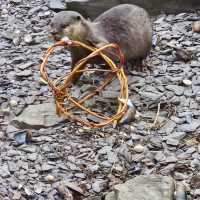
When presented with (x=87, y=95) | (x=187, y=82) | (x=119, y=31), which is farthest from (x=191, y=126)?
(x=119, y=31)

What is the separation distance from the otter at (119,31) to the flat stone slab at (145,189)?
123 cm

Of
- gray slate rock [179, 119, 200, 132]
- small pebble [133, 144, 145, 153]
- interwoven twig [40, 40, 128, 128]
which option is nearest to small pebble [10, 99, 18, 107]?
interwoven twig [40, 40, 128, 128]

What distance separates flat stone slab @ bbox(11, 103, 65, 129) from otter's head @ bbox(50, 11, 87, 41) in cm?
49

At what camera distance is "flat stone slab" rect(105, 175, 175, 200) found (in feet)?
10.6

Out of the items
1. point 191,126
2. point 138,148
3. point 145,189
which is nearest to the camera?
point 145,189

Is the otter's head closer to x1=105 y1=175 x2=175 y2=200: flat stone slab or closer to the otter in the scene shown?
the otter

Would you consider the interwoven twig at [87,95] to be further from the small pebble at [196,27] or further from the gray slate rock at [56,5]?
the gray slate rock at [56,5]

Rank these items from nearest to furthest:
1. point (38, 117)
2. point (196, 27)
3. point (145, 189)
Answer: point (145, 189), point (38, 117), point (196, 27)

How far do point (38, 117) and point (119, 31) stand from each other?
37.3 inches

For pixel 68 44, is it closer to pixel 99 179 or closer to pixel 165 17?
pixel 99 179

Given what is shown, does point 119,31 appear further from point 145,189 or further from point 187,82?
point 145,189

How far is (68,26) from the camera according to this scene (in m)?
4.07

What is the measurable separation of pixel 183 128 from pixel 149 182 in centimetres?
70

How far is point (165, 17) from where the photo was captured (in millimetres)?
5461
